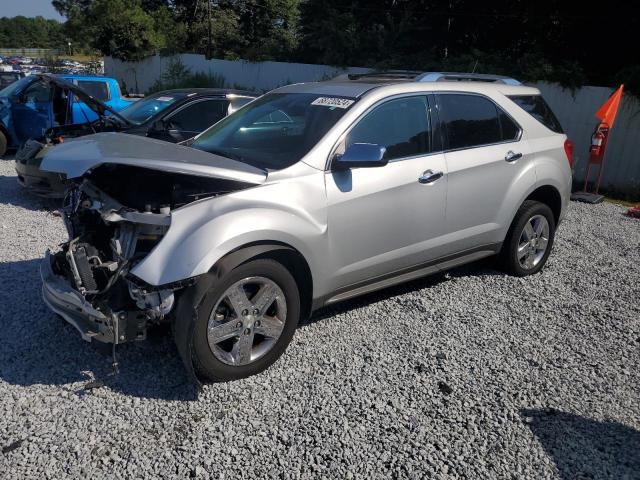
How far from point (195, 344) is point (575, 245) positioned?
214 inches

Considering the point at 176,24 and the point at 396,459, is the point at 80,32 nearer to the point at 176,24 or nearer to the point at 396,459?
the point at 176,24

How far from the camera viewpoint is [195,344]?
326 centimetres

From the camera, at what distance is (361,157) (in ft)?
12.2

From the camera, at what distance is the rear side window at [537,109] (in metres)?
5.37

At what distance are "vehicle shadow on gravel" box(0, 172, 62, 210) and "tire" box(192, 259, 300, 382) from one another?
5.39 meters

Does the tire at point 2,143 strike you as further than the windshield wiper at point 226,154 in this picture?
Yes

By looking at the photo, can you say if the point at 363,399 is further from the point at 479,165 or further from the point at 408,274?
the point at 479,165

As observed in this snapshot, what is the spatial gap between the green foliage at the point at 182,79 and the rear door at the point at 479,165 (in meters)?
22.9

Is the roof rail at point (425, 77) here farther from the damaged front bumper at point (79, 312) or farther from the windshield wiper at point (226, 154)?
the damaged front bumper at point (79, 312)

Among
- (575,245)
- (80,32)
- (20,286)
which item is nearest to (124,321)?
(20,286)

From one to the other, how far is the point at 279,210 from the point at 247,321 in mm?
730

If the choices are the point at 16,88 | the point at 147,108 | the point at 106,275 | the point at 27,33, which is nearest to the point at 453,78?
the point at 106,275

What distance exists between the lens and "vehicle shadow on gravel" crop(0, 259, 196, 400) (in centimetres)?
350

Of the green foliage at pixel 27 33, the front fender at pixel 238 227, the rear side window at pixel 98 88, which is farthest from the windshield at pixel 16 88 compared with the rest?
the green foliage at pixel 27 33
